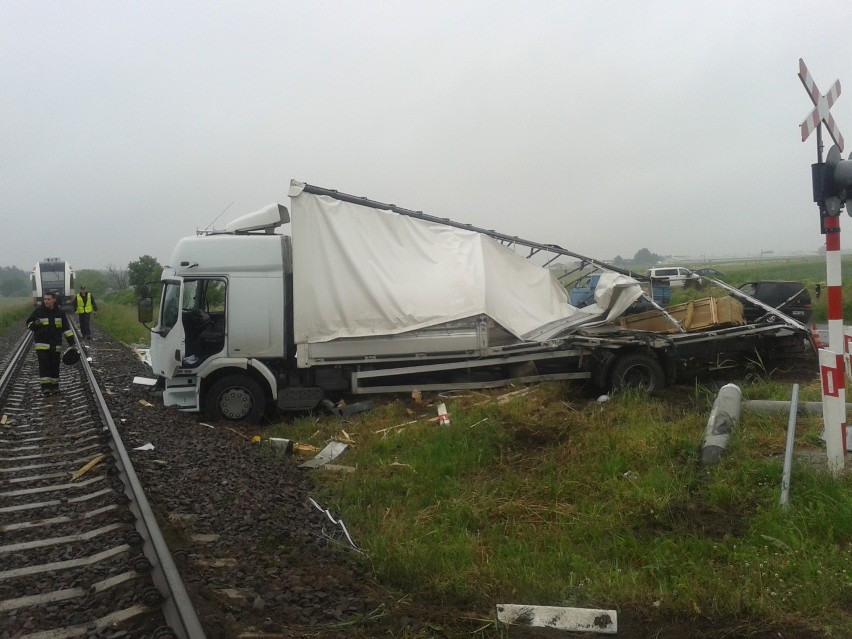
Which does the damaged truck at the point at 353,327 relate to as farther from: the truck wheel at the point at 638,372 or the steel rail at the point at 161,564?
the steel rail at the point at 161,564

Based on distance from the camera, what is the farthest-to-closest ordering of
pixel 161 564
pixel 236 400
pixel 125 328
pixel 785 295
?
pixel 125 328, pixel 785 295, pixel 236 400, pixel 161 564

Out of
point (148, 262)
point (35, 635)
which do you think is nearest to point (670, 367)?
point (35, 635)

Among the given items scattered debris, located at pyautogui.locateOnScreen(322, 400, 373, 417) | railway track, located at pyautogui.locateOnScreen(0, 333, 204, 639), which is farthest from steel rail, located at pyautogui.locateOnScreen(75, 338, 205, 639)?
scattered debris, located at pyautogui.locateOnScreen(322, 400, 373, 417)

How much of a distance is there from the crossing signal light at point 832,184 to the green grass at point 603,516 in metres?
2.04

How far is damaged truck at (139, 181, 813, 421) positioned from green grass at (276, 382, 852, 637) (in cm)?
204

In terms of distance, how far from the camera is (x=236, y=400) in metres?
9.79

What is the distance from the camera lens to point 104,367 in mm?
16094

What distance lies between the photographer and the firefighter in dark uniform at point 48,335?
1166 centimetres

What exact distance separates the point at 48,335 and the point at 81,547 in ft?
26.5

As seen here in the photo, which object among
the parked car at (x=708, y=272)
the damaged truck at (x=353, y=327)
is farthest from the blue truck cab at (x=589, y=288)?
the damaged truck at (x=353, y=327)

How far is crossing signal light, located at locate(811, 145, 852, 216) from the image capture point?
17.1ft

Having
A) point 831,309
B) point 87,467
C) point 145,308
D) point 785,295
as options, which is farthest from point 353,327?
point 785,295

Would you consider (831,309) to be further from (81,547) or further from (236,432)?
(236,432)

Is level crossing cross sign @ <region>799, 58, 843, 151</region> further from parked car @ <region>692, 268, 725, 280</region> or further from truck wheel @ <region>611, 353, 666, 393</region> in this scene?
parked car @ <region>692, 268, 725, 280</region>
